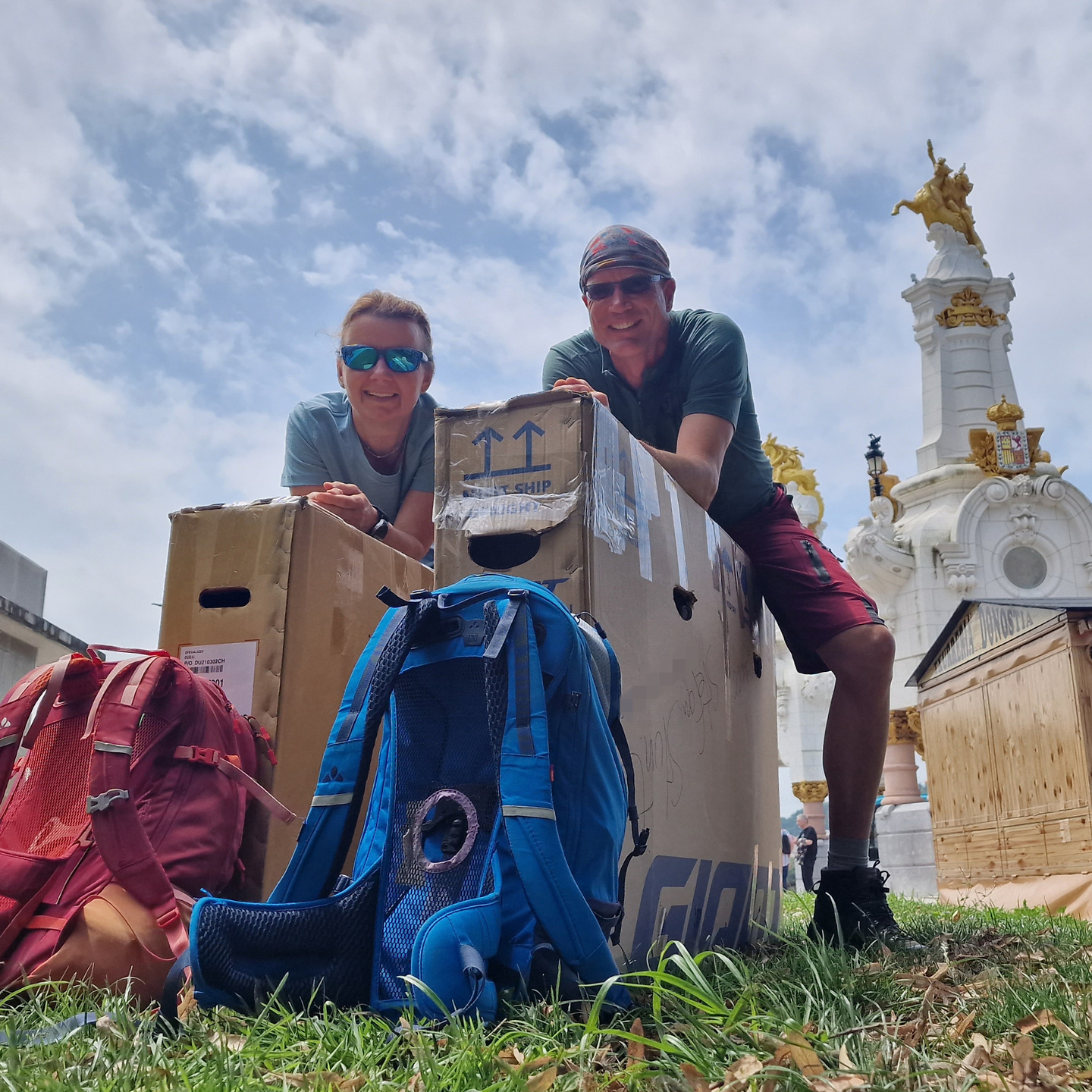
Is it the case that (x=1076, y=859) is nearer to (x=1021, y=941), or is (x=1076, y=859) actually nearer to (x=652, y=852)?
(x=1021, y=941)

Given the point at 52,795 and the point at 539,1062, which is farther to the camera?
the point at 52,795

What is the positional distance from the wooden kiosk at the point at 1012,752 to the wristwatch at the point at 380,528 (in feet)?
14.5

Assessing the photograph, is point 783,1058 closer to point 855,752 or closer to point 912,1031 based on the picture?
point 912,1031

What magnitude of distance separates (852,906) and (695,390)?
1.64 m

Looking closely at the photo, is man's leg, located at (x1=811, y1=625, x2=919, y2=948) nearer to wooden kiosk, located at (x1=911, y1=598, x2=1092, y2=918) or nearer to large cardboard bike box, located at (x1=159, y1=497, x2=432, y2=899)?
large cardboard bike box, located at (x1=159, y1=497, x2=432, y2=899)

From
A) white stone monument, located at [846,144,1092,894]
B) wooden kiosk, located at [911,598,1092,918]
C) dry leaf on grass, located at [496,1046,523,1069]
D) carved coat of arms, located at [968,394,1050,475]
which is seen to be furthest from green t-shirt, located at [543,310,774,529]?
carved coat of arms, located at [968,394,1050,475]

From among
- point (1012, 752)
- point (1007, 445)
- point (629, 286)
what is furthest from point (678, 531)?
point (1007, 445)

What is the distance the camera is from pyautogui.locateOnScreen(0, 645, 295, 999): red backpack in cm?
206

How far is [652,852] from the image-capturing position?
2371 mm

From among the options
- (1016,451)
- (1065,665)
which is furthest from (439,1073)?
(1016,451)

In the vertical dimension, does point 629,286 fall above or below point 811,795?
above

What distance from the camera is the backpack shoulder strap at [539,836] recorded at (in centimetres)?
165

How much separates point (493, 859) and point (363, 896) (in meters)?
0.27

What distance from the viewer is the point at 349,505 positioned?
3357mm
